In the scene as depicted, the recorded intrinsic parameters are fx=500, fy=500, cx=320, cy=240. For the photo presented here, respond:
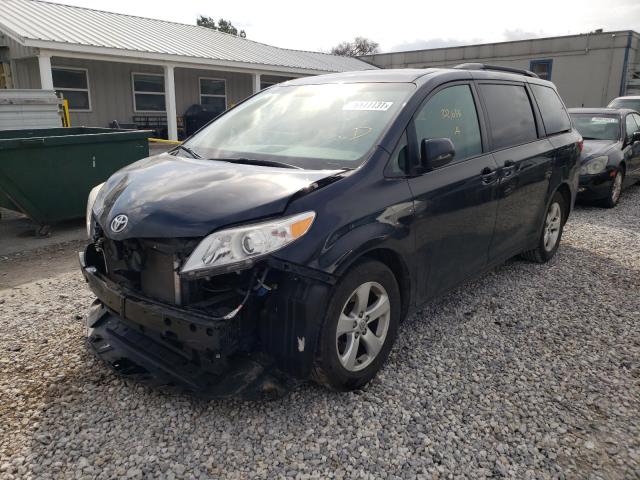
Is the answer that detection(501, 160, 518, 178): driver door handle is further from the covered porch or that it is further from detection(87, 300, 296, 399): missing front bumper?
the covered porch

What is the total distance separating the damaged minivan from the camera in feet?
8.02

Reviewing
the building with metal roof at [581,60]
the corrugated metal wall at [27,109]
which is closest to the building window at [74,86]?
the corrugated metal wall at [27,109]

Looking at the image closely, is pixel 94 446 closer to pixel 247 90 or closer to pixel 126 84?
pixel 126 84

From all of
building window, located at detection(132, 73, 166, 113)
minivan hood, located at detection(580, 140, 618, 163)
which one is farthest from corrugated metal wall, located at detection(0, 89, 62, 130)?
minivan hood, located at detection(580, 140, 618, 163)

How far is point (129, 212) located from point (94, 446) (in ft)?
3.86

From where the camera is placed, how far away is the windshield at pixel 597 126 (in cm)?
882

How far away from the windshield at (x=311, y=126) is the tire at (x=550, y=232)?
2612 mm

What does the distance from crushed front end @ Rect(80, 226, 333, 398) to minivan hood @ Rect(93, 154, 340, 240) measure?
3.4 inches

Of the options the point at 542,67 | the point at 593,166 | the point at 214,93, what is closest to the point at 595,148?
the point at 593,166

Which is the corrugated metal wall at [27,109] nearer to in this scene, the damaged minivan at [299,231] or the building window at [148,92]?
the damaged minivan at [299,231]

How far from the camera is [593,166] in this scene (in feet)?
26.1

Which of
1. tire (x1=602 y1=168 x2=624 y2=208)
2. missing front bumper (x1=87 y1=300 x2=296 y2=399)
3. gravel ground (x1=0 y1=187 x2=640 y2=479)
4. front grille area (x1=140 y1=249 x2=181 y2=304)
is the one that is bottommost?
gravel ground (x1=0 y1=187 x2=640 y2=479)

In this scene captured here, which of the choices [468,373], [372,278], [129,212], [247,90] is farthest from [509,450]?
[247,90]

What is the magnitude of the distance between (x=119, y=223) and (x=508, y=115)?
326 cm
